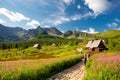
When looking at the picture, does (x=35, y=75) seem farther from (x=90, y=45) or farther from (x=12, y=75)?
(x=90, y=45)

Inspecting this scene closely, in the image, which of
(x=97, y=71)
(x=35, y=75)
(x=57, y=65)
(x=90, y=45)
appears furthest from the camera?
(x=90, y=45)

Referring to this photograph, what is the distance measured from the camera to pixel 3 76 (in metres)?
13.3

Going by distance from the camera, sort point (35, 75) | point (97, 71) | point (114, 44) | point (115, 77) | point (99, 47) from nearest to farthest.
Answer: point (115, 77), point (97, 71), point (35, 75), point (114, 44), point (99, 47)

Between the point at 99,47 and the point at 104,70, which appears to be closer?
the point at 104,70

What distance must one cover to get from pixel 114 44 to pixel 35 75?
67.0 meters

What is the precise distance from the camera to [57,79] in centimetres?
2000

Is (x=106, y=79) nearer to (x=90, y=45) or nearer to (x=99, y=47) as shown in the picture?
(x=99, y=47)

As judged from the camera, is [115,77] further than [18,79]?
No

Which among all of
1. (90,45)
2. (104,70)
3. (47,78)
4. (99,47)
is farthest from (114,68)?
(90,45)

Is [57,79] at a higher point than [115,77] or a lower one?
lower

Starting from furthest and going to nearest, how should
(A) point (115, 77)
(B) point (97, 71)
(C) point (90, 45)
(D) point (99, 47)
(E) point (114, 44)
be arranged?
(C) point (90, 45) → (D) point (99, 47) → (E) point (114, 44) → (B) point (97, 71) → (A) point (115, 77)

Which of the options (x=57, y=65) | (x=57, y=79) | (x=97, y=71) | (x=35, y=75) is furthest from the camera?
(x=57, y=65)

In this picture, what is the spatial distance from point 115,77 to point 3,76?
7.60 m

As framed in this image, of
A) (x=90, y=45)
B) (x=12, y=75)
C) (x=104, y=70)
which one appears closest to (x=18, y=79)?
(x=12, y=75)
